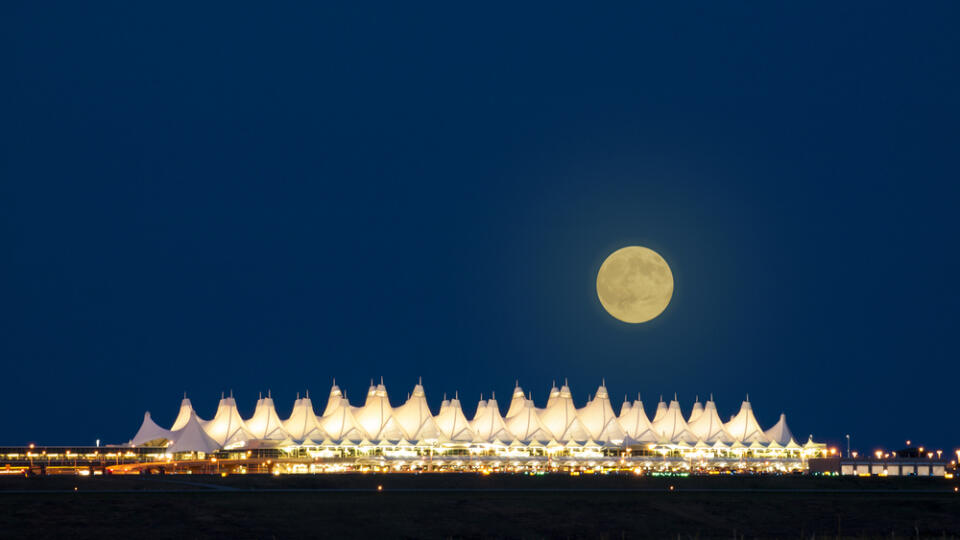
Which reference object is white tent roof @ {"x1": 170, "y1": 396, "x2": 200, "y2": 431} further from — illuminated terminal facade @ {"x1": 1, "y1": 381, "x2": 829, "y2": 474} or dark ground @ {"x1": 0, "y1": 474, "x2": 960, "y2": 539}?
dark ground @ {"x1": 0, "y1": 474, "x2": 960, "y2": 539}

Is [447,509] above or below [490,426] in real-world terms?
below

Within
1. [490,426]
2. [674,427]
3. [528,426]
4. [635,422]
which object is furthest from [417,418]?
[674,427]

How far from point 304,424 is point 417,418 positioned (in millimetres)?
15859

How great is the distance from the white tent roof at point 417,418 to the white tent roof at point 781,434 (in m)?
48.2

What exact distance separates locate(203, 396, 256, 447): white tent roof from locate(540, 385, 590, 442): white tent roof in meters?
40.3

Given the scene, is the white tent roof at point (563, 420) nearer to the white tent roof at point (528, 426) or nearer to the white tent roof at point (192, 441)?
the white tent roof at point (528, 426)

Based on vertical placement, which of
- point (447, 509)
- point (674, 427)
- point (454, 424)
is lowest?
point (447, 509)

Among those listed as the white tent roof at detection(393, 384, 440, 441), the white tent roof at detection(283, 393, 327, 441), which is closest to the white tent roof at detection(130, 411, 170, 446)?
the white tent roof at detection(283, 393, 327, 441)

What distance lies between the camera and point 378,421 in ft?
522

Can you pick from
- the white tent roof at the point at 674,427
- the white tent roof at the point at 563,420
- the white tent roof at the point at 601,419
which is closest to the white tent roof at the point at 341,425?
the white tent roof at the point at 563,420

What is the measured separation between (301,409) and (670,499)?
273ft

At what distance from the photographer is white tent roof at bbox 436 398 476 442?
162m

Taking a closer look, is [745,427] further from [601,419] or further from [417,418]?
[417,418]

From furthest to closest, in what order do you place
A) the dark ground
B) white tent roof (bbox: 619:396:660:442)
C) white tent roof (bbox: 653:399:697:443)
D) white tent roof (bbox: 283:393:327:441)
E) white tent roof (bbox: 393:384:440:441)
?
1. white tent roof (bbox: 619:396:660:442)
2. white tent roof (bbox: 653:399:697:443)
3. white tent roof (bbox: 393:384:440:441)
4. white tent roof (bbox: 283:393:327:441)
5. the dark ground
